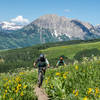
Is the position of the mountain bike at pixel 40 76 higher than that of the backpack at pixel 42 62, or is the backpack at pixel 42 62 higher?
the backpack at pixel 42 62

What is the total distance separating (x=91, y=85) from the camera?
6.86m

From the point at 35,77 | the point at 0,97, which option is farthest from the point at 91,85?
the point at 35,77

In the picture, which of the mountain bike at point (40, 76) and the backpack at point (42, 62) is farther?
the backpack at point (42, 62)

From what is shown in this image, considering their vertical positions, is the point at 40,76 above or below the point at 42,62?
below

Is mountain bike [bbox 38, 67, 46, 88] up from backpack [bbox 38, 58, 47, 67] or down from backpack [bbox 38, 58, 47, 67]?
down

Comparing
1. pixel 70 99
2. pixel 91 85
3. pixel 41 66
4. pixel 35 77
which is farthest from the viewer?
pixel 35 77

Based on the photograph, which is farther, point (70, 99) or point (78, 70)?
point (78, 70)

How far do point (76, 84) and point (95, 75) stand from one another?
1121 mm

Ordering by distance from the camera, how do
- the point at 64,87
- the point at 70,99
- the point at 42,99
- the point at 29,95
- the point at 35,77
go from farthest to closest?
the point at 35,77 < the point at 42,99 < the point at 29,95 < the point at 64,87 < the point at 70,99

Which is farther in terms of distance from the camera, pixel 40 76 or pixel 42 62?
pixel 42 62

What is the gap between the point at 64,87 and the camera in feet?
24.4

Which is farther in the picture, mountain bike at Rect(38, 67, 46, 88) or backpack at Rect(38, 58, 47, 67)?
backpack at Rect(38, 58, 47, 67)

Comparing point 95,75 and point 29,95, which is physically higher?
point 95,75

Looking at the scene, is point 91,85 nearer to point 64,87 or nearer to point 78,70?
point 64,87
